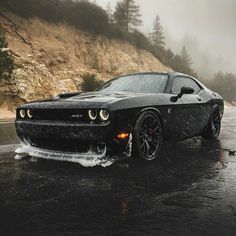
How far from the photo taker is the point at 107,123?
4414 millimetres

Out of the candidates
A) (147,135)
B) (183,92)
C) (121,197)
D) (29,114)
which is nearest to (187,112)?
(183,92)

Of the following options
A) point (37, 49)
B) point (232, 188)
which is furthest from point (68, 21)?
point (232, 188)

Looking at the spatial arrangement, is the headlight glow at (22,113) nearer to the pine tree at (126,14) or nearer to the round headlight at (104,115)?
the round headlight at (104,115)

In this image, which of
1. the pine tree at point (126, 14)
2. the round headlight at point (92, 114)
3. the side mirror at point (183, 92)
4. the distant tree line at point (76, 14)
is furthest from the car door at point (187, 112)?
the pine tree at point (126, 14)

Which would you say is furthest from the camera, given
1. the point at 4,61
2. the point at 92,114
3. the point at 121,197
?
the point at 4,61

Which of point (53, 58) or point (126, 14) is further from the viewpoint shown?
point (126, 14)

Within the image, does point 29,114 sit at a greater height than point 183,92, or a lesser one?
lesser

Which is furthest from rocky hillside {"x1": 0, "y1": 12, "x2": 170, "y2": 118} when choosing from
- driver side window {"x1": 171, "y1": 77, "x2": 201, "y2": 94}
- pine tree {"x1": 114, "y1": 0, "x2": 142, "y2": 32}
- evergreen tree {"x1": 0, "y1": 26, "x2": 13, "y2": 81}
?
driver side window {"x1": 171, "y1": 77, "x2": 201, "y2": 94}

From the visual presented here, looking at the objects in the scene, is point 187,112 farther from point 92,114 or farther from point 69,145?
point 69,145

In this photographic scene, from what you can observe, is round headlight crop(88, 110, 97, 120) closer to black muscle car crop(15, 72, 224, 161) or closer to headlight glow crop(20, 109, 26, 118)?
black muscle car crop(15, 72, 224, 161)

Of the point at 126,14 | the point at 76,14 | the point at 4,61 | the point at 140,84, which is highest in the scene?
the point at 126,14

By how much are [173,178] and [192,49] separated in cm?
12950

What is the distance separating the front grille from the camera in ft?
14.8

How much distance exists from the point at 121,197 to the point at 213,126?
4.54 meters
